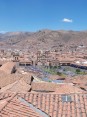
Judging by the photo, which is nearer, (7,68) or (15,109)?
(15,109)

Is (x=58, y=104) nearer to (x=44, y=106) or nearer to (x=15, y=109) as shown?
(x=44, y=106)

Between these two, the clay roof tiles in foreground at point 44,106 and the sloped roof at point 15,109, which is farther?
the clay roof tiles in foreground at point 44,106

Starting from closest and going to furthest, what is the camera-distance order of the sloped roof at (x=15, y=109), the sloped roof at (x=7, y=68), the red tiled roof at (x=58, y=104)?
the sloped roof at (x=15, y=109) < the red tiled roof at (x=58, y=104) < the sloped roof at (x=7, y=68)

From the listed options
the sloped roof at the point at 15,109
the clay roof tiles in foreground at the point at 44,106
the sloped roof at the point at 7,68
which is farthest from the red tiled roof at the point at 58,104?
the sloped roof at the point at 7,68

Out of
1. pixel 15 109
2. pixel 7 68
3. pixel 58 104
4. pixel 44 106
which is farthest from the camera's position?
pixel 7 68

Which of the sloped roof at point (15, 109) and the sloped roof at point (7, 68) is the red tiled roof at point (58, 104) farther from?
the sloped roof at point (7, 68)

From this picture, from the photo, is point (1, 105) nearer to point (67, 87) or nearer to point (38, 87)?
point (67, 87)

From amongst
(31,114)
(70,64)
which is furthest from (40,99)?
(70,64)

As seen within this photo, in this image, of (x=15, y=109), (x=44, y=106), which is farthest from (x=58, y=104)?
(x=15, y=109)
